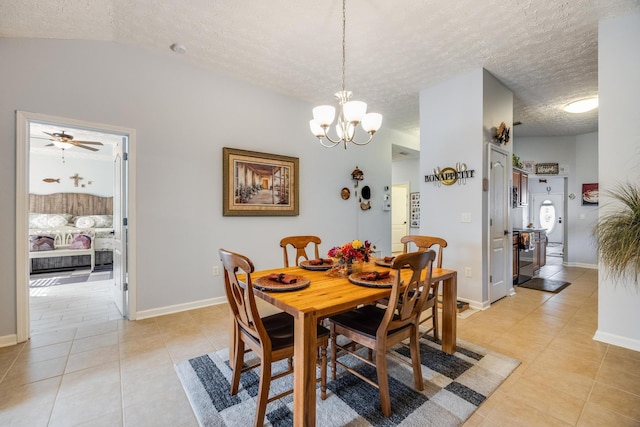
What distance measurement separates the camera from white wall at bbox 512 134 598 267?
5.98 metres

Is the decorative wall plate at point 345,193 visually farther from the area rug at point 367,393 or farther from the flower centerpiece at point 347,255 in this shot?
the area rug at point 367,393

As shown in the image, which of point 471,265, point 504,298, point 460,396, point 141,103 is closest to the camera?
point 460,396

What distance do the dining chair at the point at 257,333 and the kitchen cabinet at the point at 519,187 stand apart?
4273 millimetres

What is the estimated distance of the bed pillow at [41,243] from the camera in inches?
210

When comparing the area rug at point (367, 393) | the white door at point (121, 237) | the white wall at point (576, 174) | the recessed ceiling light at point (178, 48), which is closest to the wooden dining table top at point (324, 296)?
the area rug at point (367, 393)

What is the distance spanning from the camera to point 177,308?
3270 mm

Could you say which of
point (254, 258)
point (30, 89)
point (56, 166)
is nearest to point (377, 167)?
point (254, 258)

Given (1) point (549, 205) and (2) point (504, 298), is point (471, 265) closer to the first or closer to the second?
(2) point (504, 298)

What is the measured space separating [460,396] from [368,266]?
1.04 meters

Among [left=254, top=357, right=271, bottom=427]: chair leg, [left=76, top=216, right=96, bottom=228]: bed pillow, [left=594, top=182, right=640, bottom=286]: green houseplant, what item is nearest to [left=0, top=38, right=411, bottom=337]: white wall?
[left=254, top=357, right=271, bottom=427]: chair leg

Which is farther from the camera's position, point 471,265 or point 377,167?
point 377,167

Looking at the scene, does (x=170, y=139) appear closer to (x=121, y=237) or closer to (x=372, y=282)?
(x=121, y=237)

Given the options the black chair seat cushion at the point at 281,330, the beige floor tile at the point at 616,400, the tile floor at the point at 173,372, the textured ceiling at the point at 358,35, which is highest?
the textured ceiling at the point at 358,35

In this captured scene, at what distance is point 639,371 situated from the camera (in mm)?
2070
